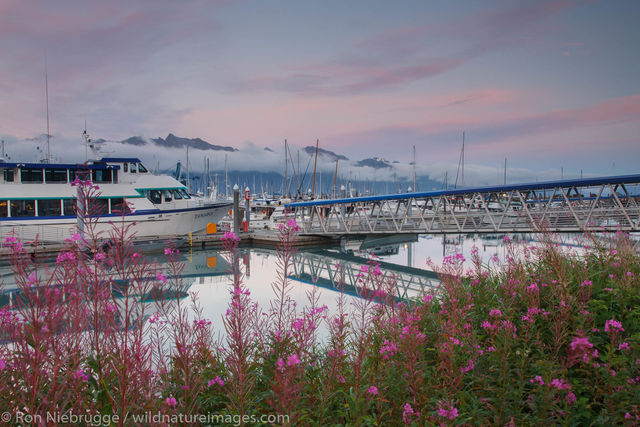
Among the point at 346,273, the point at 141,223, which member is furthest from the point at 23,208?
the point at 346,273

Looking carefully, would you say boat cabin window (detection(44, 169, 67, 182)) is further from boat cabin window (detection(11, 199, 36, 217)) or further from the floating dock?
the floating dock

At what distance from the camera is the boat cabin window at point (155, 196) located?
2742 centimetres

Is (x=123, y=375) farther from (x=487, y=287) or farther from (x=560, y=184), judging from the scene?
(x=560, y=184)

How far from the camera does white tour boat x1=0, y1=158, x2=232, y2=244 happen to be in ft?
76.9

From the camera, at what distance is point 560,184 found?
17.1 metres

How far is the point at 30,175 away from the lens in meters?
24.1

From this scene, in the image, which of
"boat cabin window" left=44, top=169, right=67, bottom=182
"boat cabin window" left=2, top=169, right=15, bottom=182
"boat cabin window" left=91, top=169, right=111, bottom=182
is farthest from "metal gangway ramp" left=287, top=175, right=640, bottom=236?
"boat cabin window" left=2, top=169, right=15, bottom=182

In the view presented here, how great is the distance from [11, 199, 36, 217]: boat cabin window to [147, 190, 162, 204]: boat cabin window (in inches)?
263

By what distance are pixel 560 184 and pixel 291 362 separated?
736 inches

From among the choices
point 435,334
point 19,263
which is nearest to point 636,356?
point 435,334

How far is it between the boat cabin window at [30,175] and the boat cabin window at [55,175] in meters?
0.38

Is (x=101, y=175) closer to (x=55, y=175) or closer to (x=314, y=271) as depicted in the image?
(x=55, y=175)

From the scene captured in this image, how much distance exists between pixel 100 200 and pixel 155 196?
21.5 feet

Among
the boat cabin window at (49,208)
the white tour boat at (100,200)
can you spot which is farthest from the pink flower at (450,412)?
the boat cabin window at (49,208)
